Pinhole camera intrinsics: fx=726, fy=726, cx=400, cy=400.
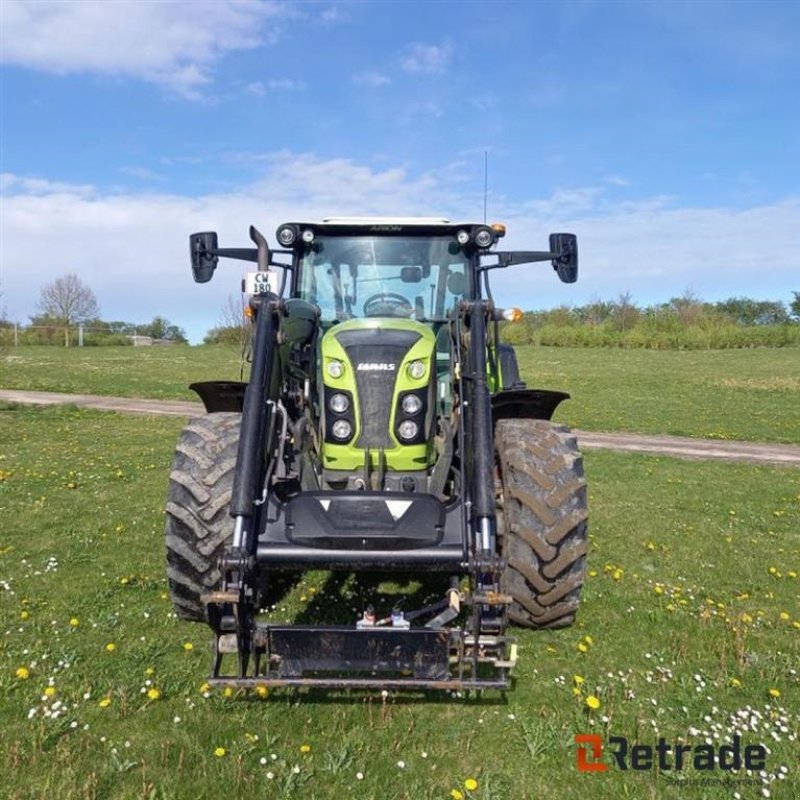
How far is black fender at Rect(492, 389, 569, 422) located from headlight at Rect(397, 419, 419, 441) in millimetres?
1002

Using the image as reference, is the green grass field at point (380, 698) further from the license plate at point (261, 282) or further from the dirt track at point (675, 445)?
the dirt track at point (675, 445)

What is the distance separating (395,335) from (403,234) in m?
1.26

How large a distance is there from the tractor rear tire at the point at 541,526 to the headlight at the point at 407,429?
593mm

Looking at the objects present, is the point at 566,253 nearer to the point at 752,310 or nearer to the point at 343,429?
the point at 343,429

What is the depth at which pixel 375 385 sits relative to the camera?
4223 millimetres

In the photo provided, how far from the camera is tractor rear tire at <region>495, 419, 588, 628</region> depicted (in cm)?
417

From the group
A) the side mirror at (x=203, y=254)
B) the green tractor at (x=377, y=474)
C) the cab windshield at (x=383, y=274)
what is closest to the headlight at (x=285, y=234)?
the green tractor at (x=377, y=474)

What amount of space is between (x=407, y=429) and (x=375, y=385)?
320mm

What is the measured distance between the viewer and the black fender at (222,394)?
5.11 metres

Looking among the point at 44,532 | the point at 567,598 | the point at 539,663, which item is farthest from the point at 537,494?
the point at 44,532

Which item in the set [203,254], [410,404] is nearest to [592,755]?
[410,404]

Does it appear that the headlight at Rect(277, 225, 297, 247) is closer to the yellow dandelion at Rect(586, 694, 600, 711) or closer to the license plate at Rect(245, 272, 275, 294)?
the license plate at Rect(245, 272, 275, 294)

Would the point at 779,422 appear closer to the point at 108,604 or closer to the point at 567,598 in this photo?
the point at 567,598

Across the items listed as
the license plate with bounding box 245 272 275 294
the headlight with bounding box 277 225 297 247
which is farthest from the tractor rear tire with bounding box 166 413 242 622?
the headlight with bounding box 277 225 297 247
